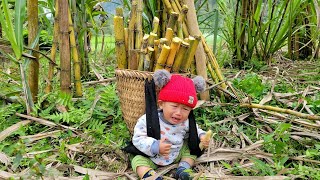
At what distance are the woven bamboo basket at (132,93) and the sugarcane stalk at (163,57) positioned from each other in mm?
59

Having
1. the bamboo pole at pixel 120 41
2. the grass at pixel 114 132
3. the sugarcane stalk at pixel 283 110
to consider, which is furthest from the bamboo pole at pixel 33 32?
the sugarcane stalk at pixel 283 110

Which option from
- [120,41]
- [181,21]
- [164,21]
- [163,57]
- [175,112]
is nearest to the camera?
[175,112]

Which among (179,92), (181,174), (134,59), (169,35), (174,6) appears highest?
(174,6)

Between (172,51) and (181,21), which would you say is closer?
(172,51)

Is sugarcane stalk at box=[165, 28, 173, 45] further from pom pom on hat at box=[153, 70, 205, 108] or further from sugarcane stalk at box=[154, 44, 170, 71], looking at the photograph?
pom pom on hat at box=[153, 70, 205, 108]

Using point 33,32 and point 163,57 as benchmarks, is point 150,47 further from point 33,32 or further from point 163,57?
point 33,32

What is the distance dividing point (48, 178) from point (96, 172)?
7.6 inches

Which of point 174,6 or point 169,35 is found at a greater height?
point 174,6

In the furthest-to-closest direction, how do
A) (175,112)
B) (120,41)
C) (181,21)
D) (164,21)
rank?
1. (164,21)
2. (181,21)
3. (120,41)
4. (175,112)

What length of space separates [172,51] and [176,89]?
22 centimetres

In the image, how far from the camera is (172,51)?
1.68 metres

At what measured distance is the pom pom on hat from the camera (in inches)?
60.0

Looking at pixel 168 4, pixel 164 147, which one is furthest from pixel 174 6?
pixel 164 147

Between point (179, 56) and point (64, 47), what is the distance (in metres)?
0.58
